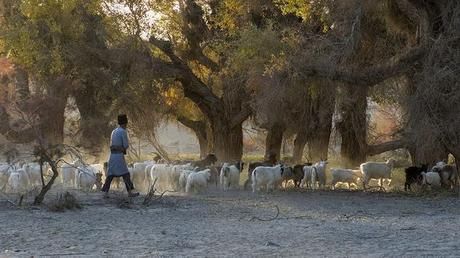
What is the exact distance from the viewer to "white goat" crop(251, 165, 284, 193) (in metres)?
23.9

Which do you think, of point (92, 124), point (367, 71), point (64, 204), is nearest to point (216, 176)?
point (367, 71)

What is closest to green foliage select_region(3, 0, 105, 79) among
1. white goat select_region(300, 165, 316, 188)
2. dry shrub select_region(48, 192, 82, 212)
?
white goat select_region(300, 165, 316, 188)

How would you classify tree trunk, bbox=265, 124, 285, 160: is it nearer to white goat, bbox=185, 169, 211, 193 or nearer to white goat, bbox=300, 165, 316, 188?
white goat, bbox=300, 165, 316, 188

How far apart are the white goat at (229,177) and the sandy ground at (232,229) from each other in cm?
530

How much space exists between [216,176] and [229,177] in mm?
1748

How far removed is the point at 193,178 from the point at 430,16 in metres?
8.07

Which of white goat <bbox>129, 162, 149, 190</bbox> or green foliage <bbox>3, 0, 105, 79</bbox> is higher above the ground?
green foliage <bbox>3, 0, 105, 79</bbox>

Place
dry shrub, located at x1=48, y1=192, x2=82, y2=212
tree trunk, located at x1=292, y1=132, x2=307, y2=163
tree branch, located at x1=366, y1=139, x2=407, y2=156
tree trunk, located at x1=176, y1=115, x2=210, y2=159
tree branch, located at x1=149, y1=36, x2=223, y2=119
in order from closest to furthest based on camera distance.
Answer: dry shrub, located at x1=48, y1=192, x2=82, y2=212 → tree branch, located at x1=149, y1=36, x2=223, y2=119 → tree branch, located at x1=366, y1=139, x2=407, y2=156 → tree trunk, located at x1=292, y1=132, x2=307, y2=163 → tree trunk, located at x1=176, y1=115, x2=210, y2=159

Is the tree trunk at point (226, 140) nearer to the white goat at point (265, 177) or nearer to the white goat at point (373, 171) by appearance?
the white goat at point (373, 171)

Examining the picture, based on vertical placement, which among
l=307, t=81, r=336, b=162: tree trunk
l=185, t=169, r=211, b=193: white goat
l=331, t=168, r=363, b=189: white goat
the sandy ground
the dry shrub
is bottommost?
the sandy ground

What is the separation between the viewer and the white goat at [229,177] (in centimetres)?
2541

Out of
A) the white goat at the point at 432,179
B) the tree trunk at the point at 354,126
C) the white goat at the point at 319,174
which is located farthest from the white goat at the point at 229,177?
the white goat at the point at 432,179

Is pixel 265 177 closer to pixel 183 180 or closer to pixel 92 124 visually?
pixel 183 180

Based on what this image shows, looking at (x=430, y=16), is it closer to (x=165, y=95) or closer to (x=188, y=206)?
(x=188, y=206)
